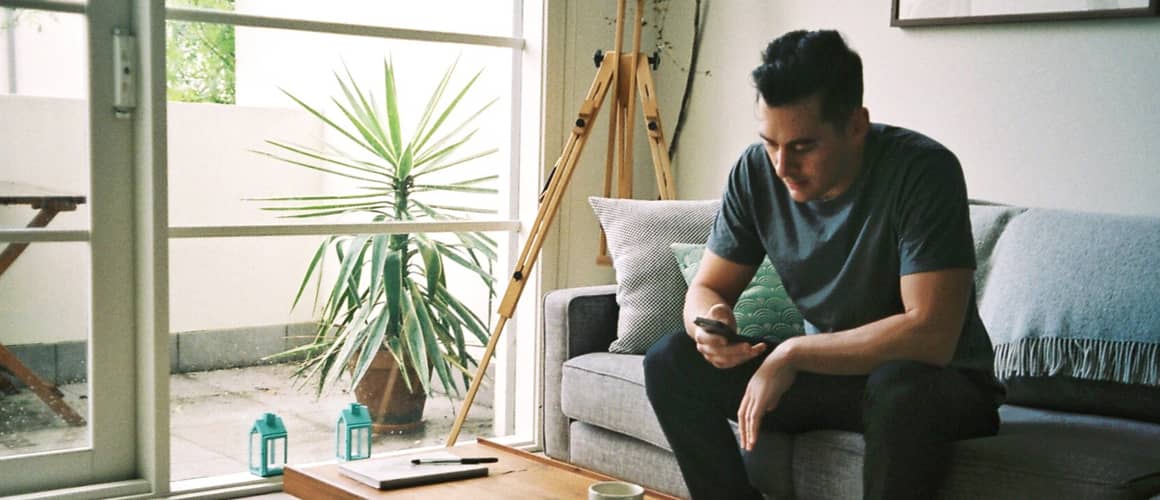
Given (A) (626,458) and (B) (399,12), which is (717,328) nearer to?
(A) (626,458)

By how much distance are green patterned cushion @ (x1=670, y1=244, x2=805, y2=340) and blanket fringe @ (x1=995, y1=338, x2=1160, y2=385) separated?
48 centimetres

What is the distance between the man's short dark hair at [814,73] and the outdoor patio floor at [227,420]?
1931mm

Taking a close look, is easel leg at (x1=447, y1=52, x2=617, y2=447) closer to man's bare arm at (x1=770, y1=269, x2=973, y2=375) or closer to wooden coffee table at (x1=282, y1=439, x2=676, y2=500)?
wooden coffee table at (x1=282, y1=439, x2=676, y2=500)

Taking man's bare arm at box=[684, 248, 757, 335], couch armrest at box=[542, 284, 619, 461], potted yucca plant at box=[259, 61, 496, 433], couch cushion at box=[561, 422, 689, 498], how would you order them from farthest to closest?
1. potted yucca plant at box=[259, 61, 496, 433]
2. couch armrest at box=[542, 284, 619, 461]
3. couch cushion at box=[561, 422, 689, 498]
4. man's bare arm at box=[684, 248, 757, 335]

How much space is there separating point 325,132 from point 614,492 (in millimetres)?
2023

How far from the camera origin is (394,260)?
364 centimetres

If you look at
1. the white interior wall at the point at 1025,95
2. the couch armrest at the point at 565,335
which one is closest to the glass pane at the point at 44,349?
the couch armrest at the point at 565,335

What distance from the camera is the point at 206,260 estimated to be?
3320 millimetres

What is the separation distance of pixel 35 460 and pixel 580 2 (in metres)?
2.01

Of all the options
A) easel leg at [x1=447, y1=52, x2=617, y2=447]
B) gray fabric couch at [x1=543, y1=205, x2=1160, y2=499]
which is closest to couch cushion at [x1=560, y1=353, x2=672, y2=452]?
gray fabric couch at [x1=543, y1=205, x2=1160, y2=499]

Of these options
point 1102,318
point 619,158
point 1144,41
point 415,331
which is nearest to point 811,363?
point 1102,318

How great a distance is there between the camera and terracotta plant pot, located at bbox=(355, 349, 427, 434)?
3.71 meters

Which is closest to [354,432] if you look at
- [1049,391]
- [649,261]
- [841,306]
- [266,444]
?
[266,444]

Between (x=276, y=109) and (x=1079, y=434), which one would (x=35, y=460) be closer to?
(x=276, y=109)
